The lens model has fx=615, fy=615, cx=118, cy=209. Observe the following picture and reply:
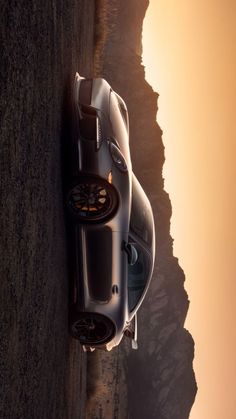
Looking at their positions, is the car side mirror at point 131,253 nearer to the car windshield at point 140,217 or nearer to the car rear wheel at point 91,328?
the car windshield at point 140,217

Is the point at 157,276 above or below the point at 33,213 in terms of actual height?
below

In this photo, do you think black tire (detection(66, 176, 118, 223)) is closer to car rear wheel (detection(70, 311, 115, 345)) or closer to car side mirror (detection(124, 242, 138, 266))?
car side mirror (detection(124, 242, 138, 266))

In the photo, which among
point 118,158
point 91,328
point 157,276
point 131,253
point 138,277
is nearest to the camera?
point 118,158

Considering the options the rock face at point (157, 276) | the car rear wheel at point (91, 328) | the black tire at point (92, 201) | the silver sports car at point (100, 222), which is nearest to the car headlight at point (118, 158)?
the silver sports car at point (100, 222)

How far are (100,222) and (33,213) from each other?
2.09m

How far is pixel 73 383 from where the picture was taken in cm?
899

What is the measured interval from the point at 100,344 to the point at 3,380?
13.4ft

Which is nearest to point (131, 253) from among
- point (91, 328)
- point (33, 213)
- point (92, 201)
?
point (92, 201)

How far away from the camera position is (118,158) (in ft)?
24.6

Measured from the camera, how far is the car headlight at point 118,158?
24.3ft

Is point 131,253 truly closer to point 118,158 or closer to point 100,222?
point 100,222

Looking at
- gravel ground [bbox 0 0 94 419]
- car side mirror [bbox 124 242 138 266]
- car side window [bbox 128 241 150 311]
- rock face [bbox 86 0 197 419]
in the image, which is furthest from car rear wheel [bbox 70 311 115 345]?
rock face [bbox 86 0 197 419]

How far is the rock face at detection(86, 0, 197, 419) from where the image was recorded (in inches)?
1161

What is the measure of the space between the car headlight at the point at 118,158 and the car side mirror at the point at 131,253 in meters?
0.95
